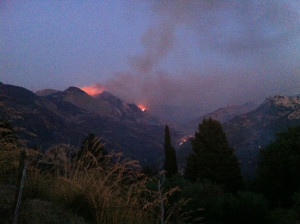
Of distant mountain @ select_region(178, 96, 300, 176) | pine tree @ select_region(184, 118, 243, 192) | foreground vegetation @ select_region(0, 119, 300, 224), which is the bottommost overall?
foreground vegetation @ select_region(0, 119, 300, 224)

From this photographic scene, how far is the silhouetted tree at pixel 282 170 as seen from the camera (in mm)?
18859

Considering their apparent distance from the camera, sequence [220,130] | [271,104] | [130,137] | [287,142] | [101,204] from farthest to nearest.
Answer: [130,137], [271,104], [220,130], [287,142], [101,204]

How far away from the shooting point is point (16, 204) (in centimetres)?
225

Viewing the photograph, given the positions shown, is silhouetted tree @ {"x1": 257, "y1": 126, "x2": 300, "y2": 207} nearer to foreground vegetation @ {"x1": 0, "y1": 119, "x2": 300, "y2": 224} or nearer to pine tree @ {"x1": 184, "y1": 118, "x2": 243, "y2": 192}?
foreground vegetation @ {"x1": 0, "y1": 119, "x2": 300, "y2": 224}

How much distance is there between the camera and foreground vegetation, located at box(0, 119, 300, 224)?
10.5ft

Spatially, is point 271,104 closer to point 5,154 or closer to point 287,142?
point 287,142

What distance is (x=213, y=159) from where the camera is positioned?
24750 millimetres

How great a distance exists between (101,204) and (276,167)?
20.8 metres

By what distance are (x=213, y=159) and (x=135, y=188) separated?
22.0 metres

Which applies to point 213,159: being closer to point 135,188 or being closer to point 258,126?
point 135,188

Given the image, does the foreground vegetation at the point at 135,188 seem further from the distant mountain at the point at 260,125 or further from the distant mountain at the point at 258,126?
the distant mountain at the point at 258,126

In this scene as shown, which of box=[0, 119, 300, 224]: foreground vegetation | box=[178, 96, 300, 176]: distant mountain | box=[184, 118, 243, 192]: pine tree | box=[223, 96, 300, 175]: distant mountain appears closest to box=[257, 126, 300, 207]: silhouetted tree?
box=[0, 119, 300, 224]: foreground vegetation

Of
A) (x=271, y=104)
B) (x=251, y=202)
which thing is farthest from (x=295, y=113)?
(x=251, y=202)

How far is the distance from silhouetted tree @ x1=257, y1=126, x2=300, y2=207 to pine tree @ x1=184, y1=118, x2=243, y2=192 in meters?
2.46
